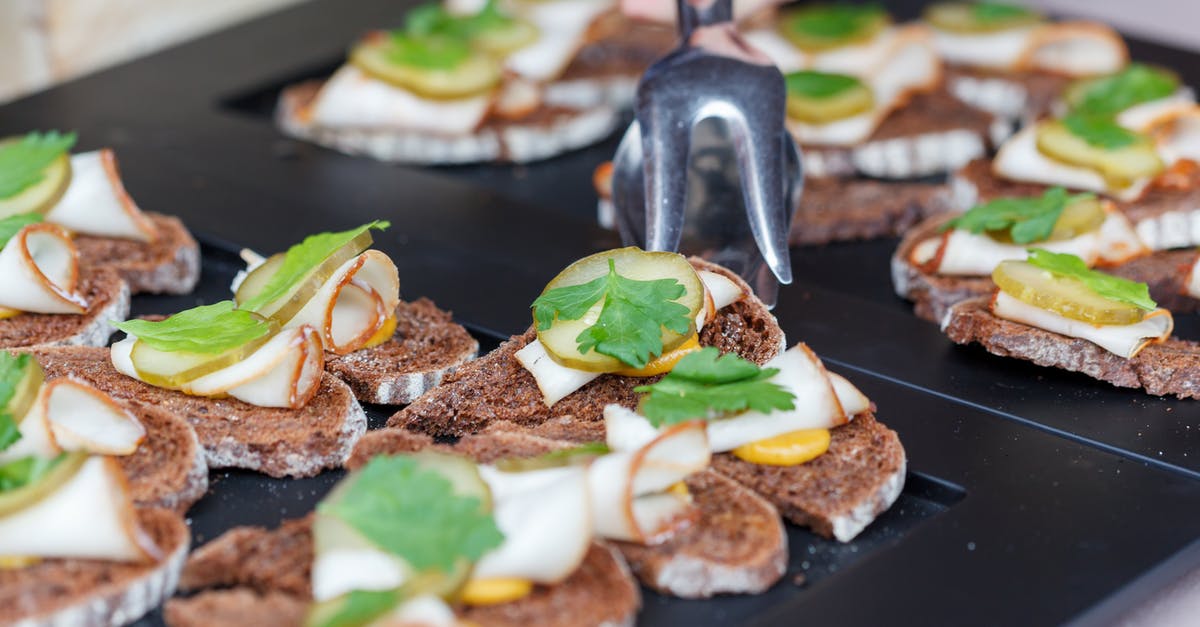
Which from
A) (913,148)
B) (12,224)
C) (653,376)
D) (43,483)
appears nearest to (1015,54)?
(913,148)

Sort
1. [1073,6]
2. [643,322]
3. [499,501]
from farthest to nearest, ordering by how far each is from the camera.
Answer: [1073,6] → [643,322] → [499,501]

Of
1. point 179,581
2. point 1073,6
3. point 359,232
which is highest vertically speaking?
point 359,232

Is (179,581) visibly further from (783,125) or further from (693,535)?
(783,125)

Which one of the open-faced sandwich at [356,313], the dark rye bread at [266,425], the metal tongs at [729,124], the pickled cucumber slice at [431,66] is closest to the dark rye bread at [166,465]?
the dark rye bread at [266,425]

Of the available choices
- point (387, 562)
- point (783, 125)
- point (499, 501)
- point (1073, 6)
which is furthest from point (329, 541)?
point (1073, 6)

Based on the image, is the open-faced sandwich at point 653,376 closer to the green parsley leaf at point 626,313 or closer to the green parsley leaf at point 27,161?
the green parsley leaf at point 626,313

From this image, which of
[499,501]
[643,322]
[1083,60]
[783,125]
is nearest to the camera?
[499,501]
